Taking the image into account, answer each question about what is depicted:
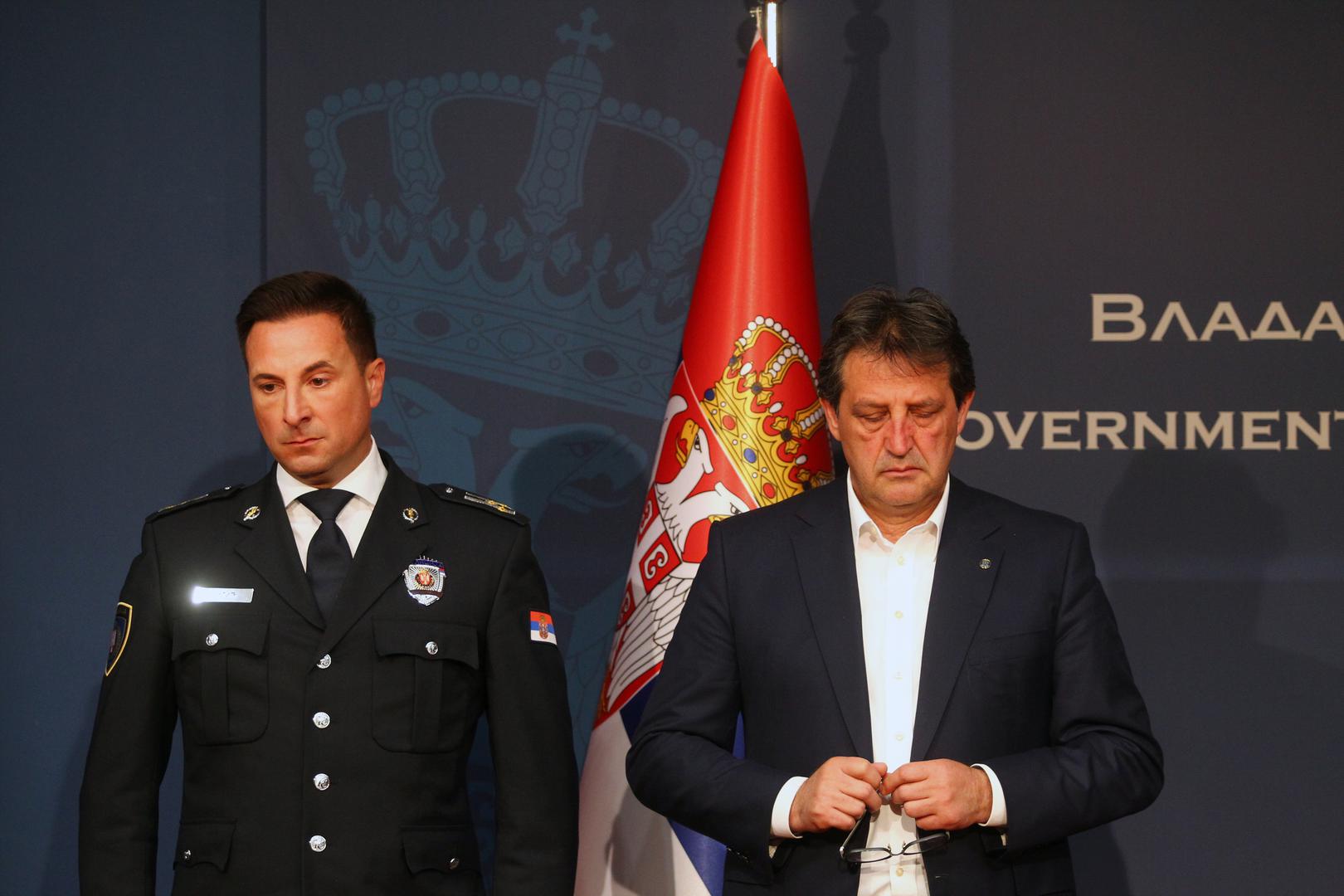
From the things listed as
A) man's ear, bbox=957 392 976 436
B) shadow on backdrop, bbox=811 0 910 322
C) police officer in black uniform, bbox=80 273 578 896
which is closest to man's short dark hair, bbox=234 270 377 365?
police officer in black uniform, bbox=80 273 578 896

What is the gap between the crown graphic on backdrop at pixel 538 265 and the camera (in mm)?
3344

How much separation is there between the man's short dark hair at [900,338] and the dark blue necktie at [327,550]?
0.80 metres

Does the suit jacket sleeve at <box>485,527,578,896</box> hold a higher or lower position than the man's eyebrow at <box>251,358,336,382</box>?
lower

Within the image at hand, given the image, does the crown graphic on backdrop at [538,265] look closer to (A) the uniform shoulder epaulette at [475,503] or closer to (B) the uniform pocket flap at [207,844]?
(A) the uniform shoulder epaulette at [475,503]

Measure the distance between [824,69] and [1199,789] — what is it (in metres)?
1.89

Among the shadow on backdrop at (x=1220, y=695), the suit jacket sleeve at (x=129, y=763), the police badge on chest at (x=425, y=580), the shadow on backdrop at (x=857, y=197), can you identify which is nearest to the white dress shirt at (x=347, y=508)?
the police badge on chest at (x=425, y=580)

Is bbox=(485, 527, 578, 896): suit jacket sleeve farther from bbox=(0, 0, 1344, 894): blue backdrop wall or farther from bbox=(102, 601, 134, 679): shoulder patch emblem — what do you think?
bbox=(0, 0, 1344, 894): blue backdrop wall

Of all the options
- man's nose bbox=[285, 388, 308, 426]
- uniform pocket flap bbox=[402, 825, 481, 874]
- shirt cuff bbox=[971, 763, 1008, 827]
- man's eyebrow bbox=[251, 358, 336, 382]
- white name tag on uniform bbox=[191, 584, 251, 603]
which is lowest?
uniform pocket flap bbox=[402, 825, 481, 874]

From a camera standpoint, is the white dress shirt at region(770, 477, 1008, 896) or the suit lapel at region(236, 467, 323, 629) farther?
the suit lapel at region(236, 467, 323, 629)

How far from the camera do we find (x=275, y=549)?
2.20 m

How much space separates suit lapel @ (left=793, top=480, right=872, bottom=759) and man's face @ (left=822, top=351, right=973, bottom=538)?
71 millimetres

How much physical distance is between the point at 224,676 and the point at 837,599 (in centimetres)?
93

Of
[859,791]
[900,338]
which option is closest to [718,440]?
[900,338]

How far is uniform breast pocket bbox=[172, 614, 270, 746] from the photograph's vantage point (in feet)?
6.89
